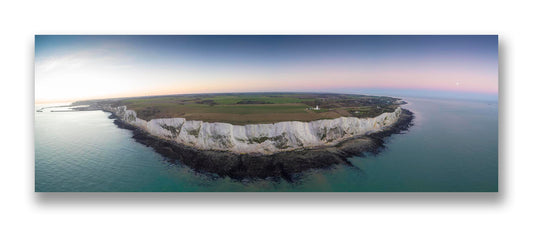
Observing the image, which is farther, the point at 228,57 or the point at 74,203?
the point at 228,57

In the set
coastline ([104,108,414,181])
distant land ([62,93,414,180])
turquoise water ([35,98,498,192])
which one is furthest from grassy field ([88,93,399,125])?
turquoise water ([35,98,498,192])

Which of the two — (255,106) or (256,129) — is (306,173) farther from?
(255,106)

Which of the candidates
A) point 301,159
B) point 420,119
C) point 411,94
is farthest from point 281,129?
point 420,119

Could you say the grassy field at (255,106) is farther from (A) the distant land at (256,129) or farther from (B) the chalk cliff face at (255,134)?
(B) the chalk cliff face at (255,134)

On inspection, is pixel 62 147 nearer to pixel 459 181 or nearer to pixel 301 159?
pixel 301 159

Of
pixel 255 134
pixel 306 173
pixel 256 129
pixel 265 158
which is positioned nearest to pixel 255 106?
pixel 256 129

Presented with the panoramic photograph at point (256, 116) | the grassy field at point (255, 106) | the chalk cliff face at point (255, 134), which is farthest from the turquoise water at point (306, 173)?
the grassy field at point (255, 106)
